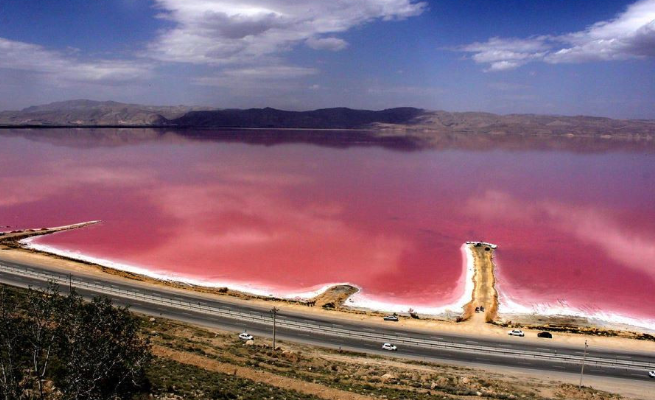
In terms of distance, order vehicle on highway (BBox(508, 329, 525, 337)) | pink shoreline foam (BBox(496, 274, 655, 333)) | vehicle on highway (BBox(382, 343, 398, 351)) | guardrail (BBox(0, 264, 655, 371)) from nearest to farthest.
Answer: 1. guardrail (BBox(0, 264, 655, 371))
2. vehicle on highway (BBox(382, 343, 398, 351))
3. vehicle on highway (BBox(508, 329, 525, 337))
4. pink shoreline foam (BBox(496, 274, 655, 333))

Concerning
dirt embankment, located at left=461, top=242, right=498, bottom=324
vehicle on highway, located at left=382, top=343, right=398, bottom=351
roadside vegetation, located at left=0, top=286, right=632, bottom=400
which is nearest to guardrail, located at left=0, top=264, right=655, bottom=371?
vehicle on highway, located at left=382, top=343, right=398, bottom=351

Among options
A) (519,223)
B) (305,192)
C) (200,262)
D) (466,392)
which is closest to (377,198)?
(305,192)

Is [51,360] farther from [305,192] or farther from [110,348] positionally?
[305,192]

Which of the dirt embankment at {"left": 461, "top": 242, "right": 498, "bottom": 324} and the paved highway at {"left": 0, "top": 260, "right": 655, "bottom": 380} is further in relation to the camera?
the dirt embankment at {"left": 461, "top": 242, "right": 498, "bottom": 324}

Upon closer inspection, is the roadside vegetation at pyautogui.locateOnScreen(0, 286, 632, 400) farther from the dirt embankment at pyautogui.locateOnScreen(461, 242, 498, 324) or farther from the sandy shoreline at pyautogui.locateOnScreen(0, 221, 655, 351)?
the dirt embankment at pyautogui.locateOnScreen(461, 242, 498, 324)

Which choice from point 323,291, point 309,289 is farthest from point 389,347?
point 309,289

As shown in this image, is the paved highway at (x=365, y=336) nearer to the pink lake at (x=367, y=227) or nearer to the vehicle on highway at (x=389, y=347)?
the vehicle on highway at (x=389, y=347)

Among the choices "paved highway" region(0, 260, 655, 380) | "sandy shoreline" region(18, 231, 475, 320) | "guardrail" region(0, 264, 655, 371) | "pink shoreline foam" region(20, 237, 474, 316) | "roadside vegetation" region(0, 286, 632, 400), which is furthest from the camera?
"pink shoreline foam" region(20, 237, 474, 316)
